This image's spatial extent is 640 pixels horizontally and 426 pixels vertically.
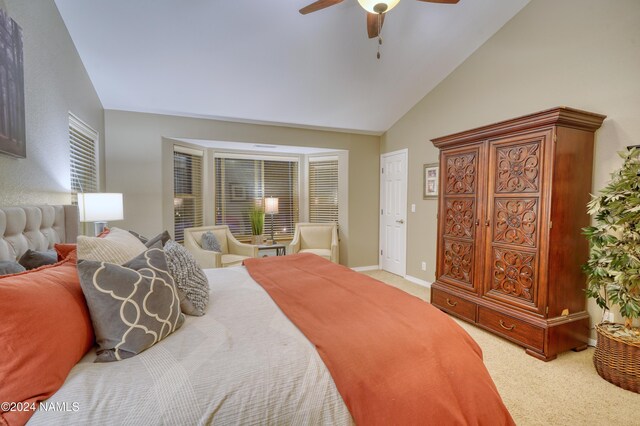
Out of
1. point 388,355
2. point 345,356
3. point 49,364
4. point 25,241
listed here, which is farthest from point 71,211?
point 388,355

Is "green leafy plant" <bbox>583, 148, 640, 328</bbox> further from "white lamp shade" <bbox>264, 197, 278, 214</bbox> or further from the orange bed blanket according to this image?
"white lamp shade" <bbox>264, 197, 278, 214</bbox>

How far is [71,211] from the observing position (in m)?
2.12

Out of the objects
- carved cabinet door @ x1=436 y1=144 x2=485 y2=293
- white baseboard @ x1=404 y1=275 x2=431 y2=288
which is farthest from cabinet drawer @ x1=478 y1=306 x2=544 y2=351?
white baseboard @ x1=404 y1=275 x2=431 y2=288

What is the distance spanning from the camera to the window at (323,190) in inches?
207

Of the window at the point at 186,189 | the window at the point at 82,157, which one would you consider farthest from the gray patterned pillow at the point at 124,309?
the window at the point at 186,189

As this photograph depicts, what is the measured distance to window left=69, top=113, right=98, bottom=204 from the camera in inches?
106

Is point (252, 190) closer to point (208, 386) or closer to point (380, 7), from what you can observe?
point (380, 7)

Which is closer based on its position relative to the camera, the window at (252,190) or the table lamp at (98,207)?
the table lamp at (98,207)

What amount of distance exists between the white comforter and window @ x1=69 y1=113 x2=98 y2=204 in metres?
2.19

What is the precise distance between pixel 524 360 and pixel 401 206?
2726 mm

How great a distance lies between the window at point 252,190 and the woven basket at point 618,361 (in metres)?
4.27

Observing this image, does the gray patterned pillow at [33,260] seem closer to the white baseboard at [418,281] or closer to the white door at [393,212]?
the white baseboard at [418,281]

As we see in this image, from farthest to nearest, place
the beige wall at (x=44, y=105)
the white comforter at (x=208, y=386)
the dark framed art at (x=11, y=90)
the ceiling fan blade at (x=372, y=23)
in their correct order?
the ceiling fan blade at (x=372, y=23) < the beige wall at (x=44, y=105) < the dark framed art at (x=11, y=90) < the white comforter at (x=208, y=386)

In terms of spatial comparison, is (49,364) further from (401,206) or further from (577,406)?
(401,206)
